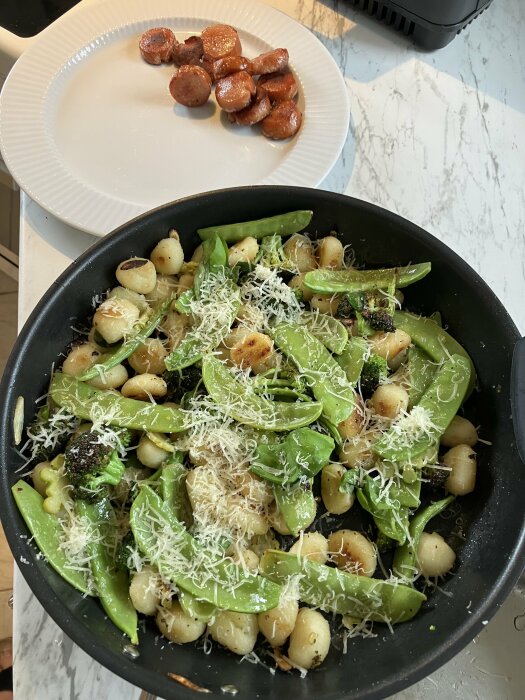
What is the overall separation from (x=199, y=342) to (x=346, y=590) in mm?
487

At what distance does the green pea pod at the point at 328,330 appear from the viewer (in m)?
1.17

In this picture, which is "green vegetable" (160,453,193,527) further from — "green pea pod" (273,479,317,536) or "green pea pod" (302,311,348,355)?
"green pea pod" (302,311,348,355)

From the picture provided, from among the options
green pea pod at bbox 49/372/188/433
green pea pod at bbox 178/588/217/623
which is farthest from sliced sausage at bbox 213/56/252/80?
green pea pod at bbox 178/588/217/623

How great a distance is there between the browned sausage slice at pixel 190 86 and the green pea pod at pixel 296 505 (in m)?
1.06

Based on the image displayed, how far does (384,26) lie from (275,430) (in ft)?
4.52

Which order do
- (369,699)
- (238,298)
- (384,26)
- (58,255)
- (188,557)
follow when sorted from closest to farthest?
(369,699) → (188,557) → (238,298) → (58,255) → (384,26)

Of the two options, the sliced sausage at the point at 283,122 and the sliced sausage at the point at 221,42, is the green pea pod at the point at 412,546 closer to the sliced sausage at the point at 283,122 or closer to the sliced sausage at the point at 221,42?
the sliced sausage at the point at 283,122

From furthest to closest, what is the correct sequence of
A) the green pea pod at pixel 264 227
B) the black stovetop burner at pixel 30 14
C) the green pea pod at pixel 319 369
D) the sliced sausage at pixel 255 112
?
1. the black stovetop burner at pixel 30 14
2. the sliced sausage at pixel 255 112
3. the green pea pod at pixel 264 227
4. the green pea pod at pixel 319 369

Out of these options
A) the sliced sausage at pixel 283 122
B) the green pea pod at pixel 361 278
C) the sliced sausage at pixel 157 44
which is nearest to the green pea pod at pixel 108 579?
the green pea pod at pixel 361 278

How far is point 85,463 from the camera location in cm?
100

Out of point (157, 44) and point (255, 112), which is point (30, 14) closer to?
point (157, 44)

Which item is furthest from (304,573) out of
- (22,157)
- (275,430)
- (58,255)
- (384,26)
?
(384,26)

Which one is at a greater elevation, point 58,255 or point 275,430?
point 275,430

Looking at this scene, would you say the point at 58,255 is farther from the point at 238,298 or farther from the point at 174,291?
the point at 238,298
